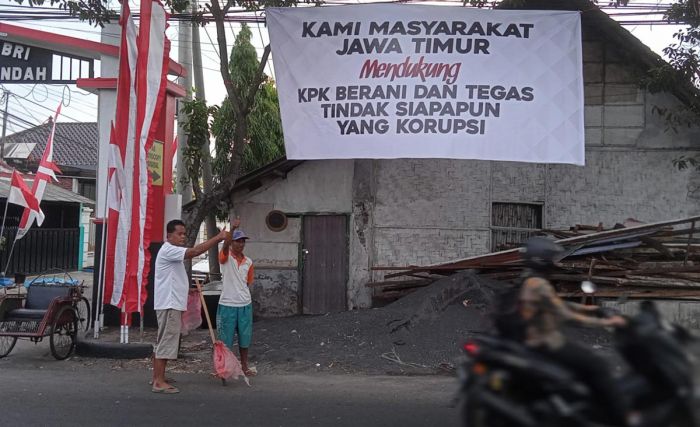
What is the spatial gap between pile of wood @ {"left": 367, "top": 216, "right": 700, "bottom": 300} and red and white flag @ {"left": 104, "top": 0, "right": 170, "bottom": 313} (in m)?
5.11

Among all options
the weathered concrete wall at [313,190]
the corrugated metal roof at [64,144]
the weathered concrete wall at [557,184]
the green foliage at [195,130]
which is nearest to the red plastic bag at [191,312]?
the green foliage at [195,130]

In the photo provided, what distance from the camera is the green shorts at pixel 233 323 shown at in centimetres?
→ 764

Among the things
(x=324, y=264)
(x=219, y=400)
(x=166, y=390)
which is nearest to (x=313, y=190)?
(x=324, y=264)

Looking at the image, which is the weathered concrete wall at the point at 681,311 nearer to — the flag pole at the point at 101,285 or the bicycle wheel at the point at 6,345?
the flag pole at the point at 101,285

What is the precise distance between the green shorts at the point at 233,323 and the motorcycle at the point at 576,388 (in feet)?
15.9

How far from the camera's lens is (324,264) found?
11.7 metres

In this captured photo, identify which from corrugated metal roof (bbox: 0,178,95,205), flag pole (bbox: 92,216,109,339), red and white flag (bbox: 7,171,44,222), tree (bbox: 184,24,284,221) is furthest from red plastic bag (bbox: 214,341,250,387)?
corrugated metal roof (bbox: 0,178,95,205)

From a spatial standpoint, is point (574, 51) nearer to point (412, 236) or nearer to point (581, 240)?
point (581, 240)

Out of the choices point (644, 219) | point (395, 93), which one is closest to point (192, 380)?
point (395, 93)

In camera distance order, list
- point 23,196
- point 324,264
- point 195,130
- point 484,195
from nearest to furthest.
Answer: point 195,130 < point 484,195 < point 324,264 < point 23,196

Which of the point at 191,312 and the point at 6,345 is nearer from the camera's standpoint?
the point at 191,312

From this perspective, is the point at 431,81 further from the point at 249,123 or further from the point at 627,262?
the point at 249,123

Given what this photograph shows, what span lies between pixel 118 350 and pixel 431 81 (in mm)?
5825

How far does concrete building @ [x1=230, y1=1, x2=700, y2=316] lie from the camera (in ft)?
37.6
